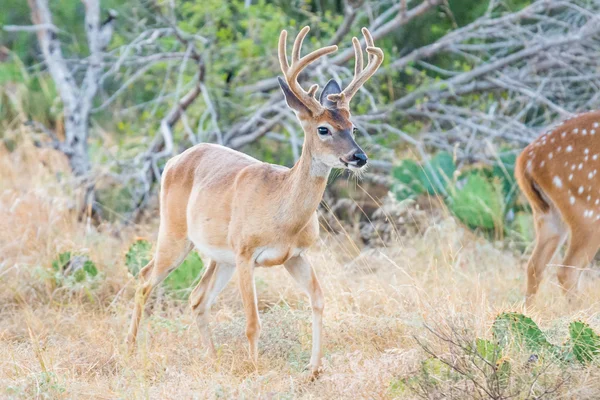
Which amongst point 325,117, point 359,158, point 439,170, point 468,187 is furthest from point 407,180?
point 359,158

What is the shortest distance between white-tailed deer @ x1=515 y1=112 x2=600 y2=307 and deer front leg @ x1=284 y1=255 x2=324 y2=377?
174 cm

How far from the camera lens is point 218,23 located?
9.55 m

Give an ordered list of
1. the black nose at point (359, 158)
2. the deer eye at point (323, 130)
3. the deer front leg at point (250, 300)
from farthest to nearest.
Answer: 1. the deer front leg at point (250, 300)
2. the deer eye at point (323, 130)
3. the black nose at point (359, 158)

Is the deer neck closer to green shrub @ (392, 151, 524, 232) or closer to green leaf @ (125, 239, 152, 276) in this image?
green leaf @ (125, 239, 152, 276)

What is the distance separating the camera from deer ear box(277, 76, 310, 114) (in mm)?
4871

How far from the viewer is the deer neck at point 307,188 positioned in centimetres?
487

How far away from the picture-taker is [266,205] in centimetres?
498

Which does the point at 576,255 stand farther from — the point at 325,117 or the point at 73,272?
the point at 73,272

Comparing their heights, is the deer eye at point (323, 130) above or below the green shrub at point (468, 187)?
above

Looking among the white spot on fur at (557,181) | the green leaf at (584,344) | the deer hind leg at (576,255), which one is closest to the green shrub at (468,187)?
the white spot on fur at (557,181)

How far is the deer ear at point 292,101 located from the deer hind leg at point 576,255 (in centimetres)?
221

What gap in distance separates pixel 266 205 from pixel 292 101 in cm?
56

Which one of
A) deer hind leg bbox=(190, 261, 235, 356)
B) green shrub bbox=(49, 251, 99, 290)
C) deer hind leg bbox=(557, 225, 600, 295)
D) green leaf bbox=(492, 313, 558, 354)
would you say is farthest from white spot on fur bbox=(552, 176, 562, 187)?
green shrub bbox=(49, 251, 99, 290)

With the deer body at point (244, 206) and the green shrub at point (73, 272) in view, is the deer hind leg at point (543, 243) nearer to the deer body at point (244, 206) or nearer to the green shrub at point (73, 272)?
the deer body at point (244, 206)
